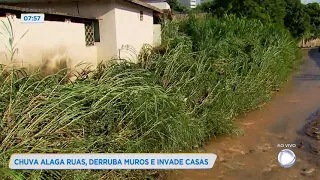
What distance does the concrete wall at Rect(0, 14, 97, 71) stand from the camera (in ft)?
16.0

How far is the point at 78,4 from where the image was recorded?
7.54 metres

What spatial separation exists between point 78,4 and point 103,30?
837mm

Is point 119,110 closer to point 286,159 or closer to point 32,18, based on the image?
point 32,18

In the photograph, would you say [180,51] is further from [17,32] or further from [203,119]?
[17,32]

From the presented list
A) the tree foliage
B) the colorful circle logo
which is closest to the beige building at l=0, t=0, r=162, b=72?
the colorful circle logo

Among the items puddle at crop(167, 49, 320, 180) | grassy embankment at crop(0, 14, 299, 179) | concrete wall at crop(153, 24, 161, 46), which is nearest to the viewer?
grassy embankment at crop(0, 14, 299, 179)

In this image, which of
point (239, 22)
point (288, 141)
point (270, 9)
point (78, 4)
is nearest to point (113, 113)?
point (288, 141)

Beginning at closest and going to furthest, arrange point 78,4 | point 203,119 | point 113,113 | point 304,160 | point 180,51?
point 113,113 → point 304,160 → point 203,119 → point 180,51 → point 78,4

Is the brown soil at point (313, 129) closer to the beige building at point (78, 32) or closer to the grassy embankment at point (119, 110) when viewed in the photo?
the grassy embankment at point (119, 110)

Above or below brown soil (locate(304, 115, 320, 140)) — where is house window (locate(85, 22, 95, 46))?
above

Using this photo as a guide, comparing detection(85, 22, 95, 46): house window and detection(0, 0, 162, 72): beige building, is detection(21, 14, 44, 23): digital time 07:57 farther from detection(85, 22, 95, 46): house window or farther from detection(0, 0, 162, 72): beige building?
detection(85, 22, 95, 46): house window

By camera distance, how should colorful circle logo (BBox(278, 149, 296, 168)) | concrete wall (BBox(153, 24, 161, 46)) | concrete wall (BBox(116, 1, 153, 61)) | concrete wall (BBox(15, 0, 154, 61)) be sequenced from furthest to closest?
concrete wall (BBox(153, 24, 161, 46)) → concrete wall (BBox(116, 1, 153, 61)) → concrete wall (BBox(15, 0, 154, 61)) → colorful circle logo (BBox(278, 149, 296, 168))

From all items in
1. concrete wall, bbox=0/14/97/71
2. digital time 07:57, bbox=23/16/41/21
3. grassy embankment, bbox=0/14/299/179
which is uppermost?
digital time 07:57, bbox=23/16/41/21

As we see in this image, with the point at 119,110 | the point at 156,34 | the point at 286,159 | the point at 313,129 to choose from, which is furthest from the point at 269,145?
the point at 156,34
